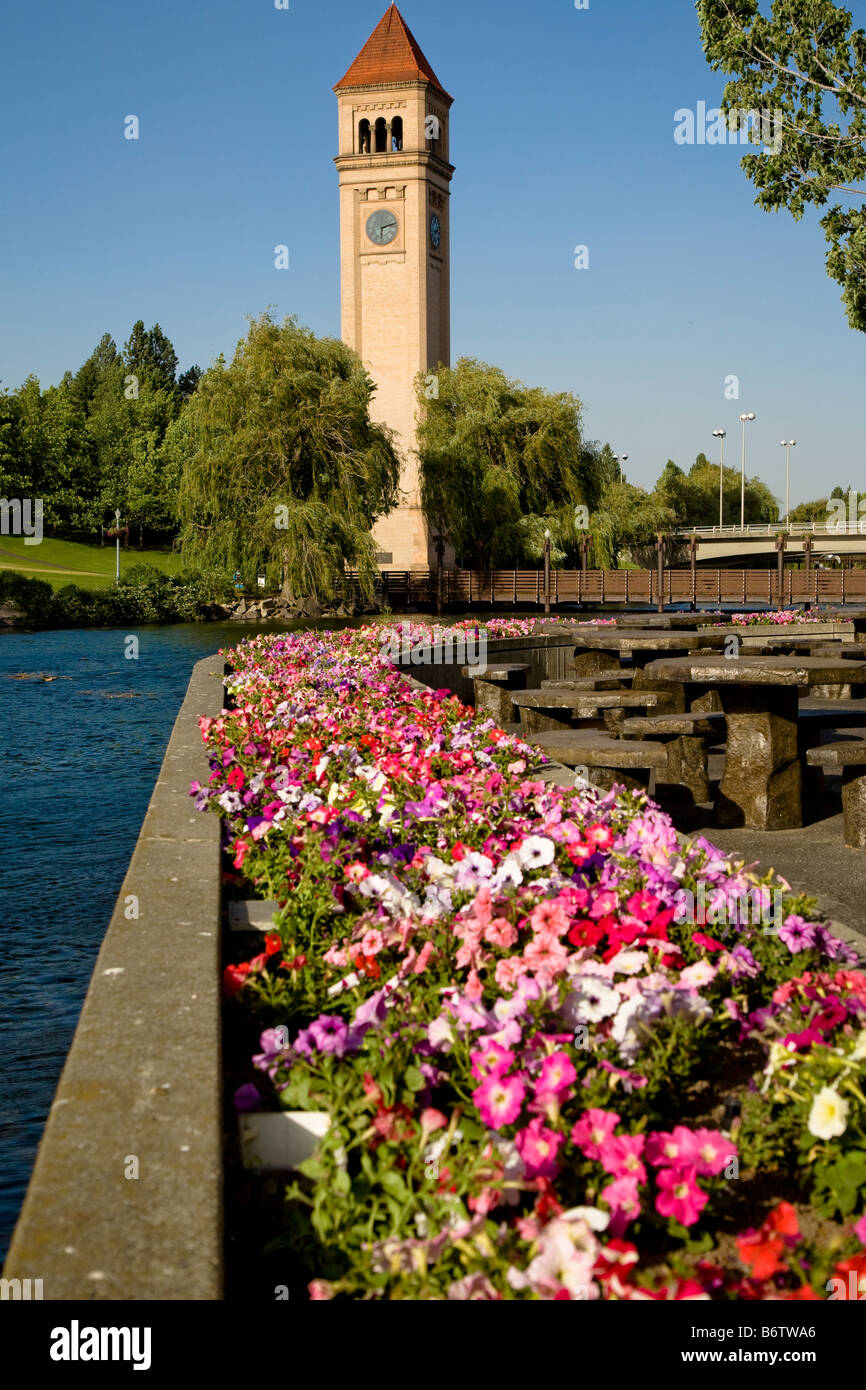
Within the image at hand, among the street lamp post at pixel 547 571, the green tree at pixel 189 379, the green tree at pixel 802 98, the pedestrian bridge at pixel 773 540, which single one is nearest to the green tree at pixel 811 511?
the pedestrian bridge at pixel 773 540

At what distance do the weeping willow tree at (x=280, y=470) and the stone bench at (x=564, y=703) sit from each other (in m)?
29.1

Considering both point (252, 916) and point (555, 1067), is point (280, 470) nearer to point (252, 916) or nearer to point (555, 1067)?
point (252, 916)

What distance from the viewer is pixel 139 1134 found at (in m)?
2.37

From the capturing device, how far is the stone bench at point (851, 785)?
647cm

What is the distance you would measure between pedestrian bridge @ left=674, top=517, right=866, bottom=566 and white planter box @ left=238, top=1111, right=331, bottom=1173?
78.1 meters

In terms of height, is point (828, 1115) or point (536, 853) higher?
point (536, 853)

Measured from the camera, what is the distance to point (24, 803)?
11219 mm

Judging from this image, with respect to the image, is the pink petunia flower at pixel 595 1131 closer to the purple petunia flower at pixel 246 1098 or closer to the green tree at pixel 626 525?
the purple petunia flower at pixel 246 1098

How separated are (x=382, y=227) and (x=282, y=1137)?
65141mm

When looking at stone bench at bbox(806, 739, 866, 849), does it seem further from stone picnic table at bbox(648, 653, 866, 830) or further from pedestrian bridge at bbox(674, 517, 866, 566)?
pedestrian bridge at bbox(674, 517, 866, 566)

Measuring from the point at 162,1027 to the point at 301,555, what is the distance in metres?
36.3

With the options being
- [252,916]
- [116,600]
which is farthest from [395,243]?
[252,916]

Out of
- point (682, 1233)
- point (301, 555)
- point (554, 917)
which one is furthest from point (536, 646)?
point (301, 555)

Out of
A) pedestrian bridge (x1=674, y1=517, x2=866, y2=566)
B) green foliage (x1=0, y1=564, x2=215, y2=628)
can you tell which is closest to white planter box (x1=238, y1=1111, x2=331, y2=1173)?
green foliage (x1=0, y1=564, x2=215, y2=628)
